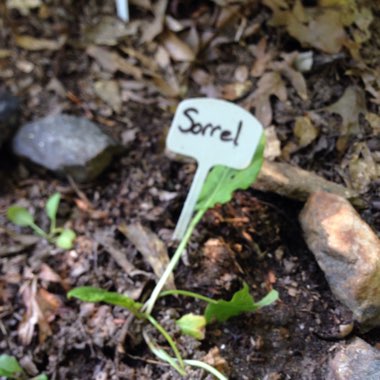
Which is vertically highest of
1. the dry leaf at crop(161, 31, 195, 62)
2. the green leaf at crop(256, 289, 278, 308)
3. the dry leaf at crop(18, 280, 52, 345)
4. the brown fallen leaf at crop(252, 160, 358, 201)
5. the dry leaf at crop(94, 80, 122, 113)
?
the dry leaf at crop(161, 31, 195, 62)

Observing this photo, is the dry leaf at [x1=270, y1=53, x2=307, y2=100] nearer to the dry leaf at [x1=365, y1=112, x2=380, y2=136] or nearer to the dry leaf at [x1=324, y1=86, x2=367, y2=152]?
the dry leaf at [x1=324, y1=86, x2=367, y2=152]

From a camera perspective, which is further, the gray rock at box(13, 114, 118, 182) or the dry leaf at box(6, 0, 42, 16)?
the dry leaf at box(6, 0, 42, 16)

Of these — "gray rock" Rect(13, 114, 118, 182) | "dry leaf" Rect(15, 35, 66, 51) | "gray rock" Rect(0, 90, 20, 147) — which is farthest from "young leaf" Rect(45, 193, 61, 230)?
"dry leaf" Rect(15, 35, 66, 51)

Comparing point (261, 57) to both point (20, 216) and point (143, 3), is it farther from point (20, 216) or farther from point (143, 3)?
point (20, 216)

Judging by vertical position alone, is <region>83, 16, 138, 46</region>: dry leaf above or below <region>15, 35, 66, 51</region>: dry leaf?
above

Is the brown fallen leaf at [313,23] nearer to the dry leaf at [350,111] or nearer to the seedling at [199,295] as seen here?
the dry leaf at [350,111]

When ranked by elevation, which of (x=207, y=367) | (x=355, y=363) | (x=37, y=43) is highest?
(x=37, y=43)

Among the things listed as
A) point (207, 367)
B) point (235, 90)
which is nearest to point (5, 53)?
point (235, 90)

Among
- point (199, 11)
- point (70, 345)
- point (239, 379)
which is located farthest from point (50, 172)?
point (239, 379)

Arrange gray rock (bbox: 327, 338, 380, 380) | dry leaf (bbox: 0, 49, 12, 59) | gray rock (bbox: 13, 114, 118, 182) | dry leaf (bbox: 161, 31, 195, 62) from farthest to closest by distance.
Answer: dry leaf (bbox: 0, 49, 12, 59)
dry leaf (bbox: 161, 31, 195, 62)
gray rock (bbox: 13, 114, 118, 182)
gray rock (bbox: 327, 338, 380, 380)
